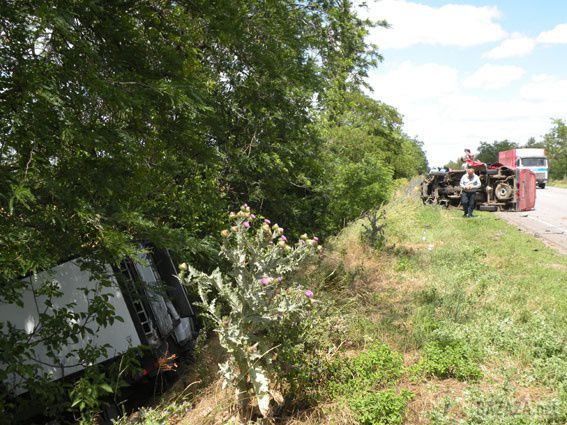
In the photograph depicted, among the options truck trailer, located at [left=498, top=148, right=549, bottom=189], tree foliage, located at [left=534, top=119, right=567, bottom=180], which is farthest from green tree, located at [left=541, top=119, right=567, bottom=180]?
truck trailer, located at [left=498, top=148, right=549, bottom=189]

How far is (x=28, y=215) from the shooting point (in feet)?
14.8

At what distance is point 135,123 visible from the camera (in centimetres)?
595

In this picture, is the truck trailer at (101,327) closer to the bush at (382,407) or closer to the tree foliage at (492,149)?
the bush at (382,407)

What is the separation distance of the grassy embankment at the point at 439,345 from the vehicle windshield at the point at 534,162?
29.2m

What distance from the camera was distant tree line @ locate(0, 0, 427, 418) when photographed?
4.30 meters

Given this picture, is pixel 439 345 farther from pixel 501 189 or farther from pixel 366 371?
pixel 501 189

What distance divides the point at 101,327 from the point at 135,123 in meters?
2.31

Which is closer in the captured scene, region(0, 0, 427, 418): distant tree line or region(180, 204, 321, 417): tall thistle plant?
region(0, 0, 427, 418): distant tree line

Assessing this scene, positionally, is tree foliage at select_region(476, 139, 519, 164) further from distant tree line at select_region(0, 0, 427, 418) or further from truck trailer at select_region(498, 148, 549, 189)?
distant tree line at select_region(0, 0, 427, 418)

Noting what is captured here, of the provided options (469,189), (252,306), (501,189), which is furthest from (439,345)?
(501,189)

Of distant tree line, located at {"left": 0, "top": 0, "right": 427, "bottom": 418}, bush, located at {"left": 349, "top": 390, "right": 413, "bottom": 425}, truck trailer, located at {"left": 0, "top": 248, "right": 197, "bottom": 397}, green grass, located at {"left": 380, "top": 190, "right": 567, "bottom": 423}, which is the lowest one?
green grass, located at {"left": 380, "top": 190, "right": 567, "bottom": 423}

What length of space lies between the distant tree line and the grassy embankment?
2.04 m

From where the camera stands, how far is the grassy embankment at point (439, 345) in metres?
4.60

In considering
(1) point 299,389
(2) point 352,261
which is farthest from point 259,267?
(2) point 352,261
